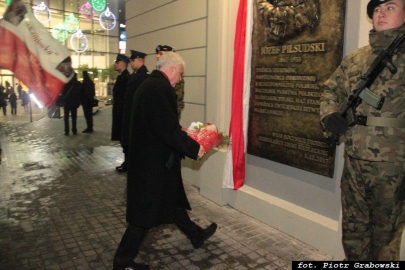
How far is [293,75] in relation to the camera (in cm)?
407

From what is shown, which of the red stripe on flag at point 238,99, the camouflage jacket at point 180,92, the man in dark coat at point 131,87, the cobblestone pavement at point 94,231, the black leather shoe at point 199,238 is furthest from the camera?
the camouflage jacket at point 180,92

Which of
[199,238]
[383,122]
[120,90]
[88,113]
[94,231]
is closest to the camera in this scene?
[383,122]

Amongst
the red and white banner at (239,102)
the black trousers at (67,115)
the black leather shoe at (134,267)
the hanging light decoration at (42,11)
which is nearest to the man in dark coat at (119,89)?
the red and white banner at (239,102)

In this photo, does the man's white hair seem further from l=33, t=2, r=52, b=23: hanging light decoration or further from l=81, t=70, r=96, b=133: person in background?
l=81, t=70, r=96, b=133: person in background

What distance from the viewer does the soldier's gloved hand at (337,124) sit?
2547 millimetres

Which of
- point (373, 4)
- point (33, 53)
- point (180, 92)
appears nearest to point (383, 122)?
point (373, 4)

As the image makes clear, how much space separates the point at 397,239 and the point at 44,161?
7.38m

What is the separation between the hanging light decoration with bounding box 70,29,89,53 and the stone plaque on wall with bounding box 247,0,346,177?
15.0m

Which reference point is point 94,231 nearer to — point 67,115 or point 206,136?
point 206,136

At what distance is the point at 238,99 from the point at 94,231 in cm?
245

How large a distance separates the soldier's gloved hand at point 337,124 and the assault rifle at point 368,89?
0.06 m

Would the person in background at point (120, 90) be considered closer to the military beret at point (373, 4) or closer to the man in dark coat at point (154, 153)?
the man in dark coat at point (154, 153)

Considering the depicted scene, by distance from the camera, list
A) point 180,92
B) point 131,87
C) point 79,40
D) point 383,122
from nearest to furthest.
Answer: point 383,122, point 131,87, point 180,92, point 79,40

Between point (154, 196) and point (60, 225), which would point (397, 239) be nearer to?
point (154, 196)
